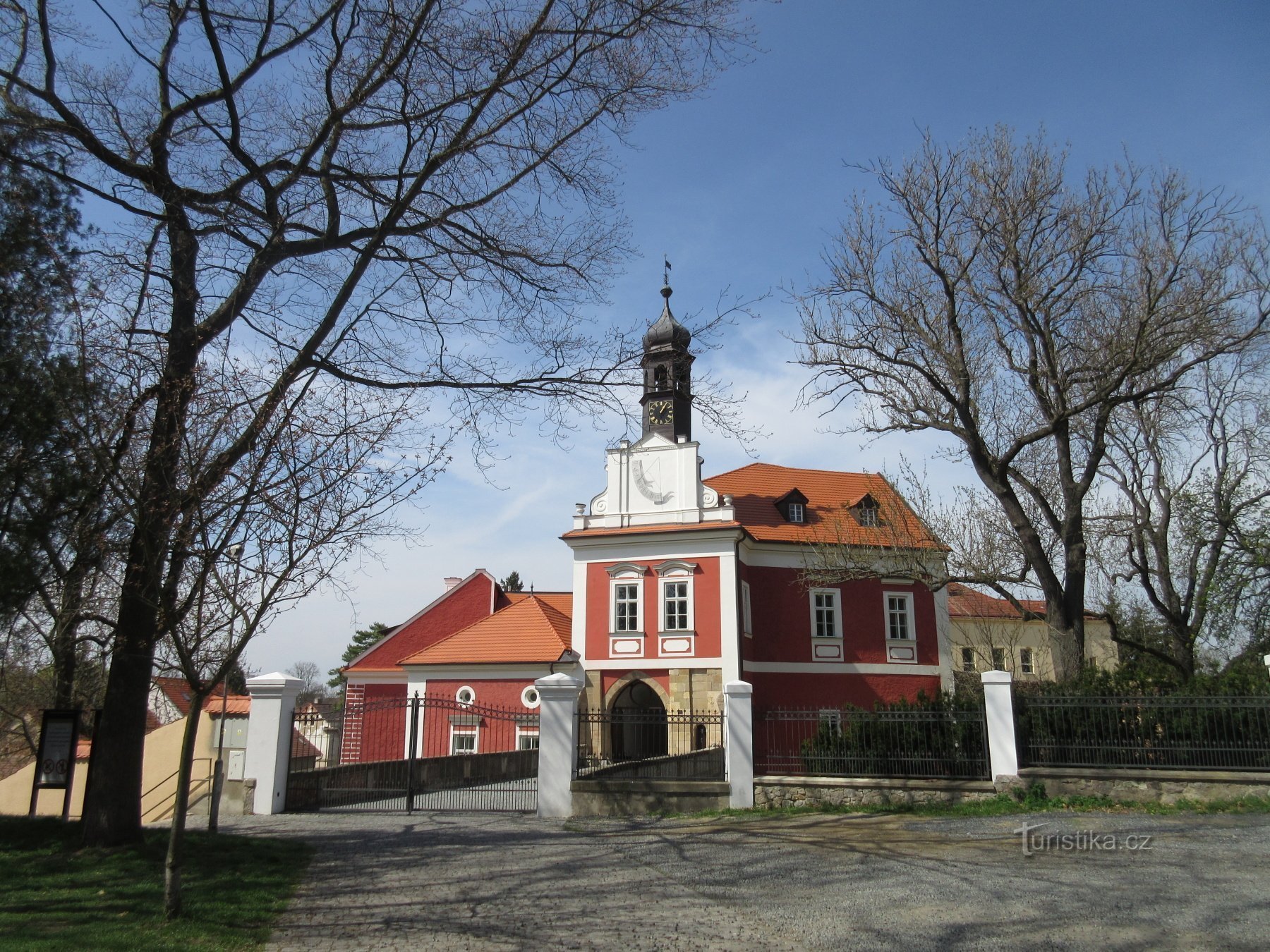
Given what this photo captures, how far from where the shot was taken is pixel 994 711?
14117 millimetres

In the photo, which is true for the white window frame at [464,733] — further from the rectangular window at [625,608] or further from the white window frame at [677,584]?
the white window frame at [677,584]

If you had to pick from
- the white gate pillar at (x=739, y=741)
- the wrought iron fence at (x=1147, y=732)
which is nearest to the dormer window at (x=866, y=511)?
the wrought iron fence at (x=1147, y=732)

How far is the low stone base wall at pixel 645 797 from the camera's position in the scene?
1368cm

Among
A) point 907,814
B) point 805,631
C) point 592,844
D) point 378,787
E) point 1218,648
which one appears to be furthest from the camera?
point 805,631

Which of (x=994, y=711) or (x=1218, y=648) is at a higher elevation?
(x=1218, y=648)

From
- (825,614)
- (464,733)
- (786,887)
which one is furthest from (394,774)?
(825,614)

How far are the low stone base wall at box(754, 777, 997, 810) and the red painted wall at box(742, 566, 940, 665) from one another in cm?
1255

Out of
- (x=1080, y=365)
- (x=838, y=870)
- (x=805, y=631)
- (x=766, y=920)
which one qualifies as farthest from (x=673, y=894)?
(x=805, y=631)

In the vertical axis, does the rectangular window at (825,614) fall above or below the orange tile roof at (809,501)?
below

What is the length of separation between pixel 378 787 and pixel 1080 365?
49.4 ft

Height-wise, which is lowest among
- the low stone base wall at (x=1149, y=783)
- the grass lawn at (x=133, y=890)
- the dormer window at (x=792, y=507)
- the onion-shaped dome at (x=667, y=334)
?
the grass lawn at (x=133, y=890)

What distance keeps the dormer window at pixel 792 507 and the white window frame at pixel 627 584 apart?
5883 millimetres

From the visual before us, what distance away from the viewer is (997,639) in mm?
41469

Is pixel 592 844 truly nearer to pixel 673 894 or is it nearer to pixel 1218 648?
pixel 673 894
